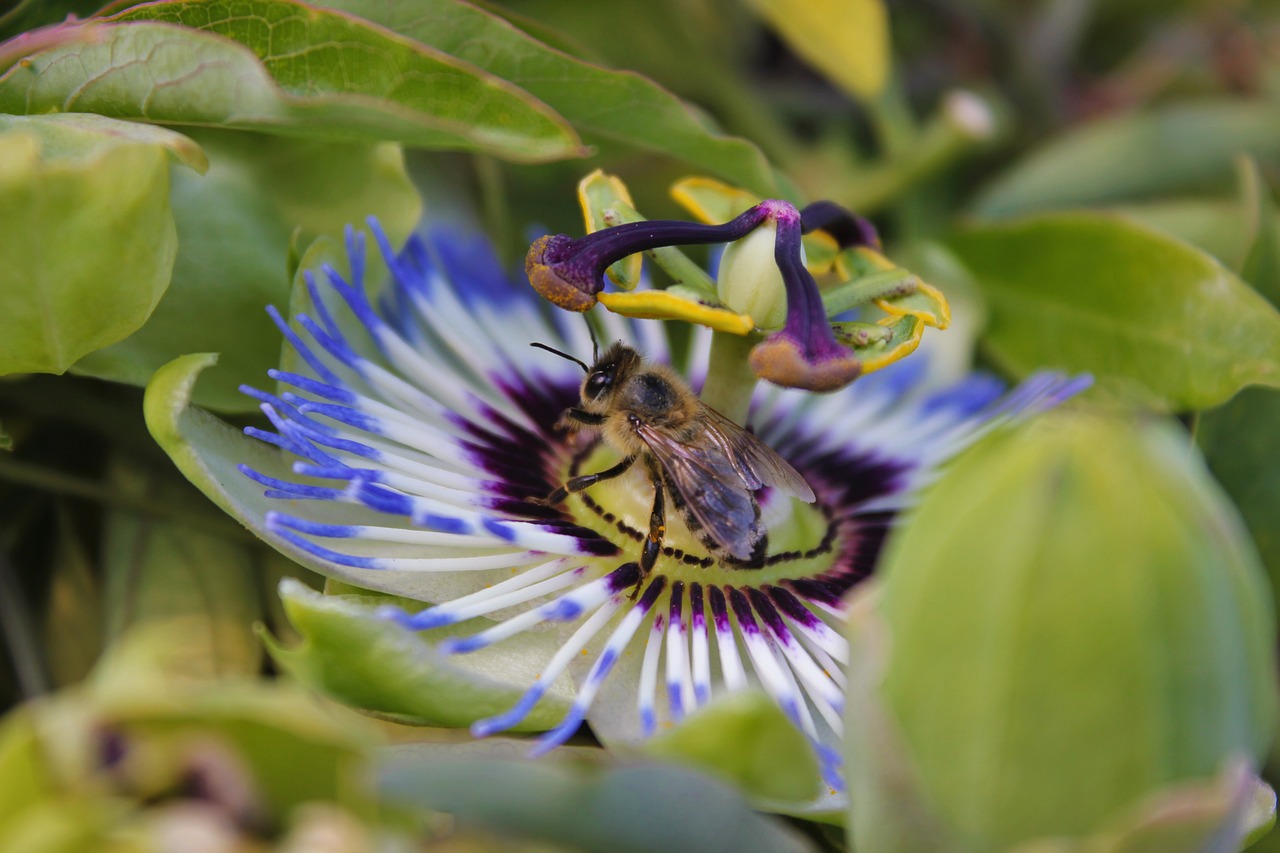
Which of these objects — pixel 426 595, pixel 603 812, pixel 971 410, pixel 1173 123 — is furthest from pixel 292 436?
pixel 1173 123

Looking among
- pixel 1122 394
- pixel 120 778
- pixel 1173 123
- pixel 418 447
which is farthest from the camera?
pixel 1173 123

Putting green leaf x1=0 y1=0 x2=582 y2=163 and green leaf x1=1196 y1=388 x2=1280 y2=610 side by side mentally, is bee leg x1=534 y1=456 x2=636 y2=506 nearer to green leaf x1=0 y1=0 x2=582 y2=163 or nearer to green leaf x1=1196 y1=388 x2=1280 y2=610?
green leaf x1=0 y1=0 x2=582 y2=163

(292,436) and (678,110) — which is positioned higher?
(678,110)

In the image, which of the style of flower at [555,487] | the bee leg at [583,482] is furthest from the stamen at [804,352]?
the bee leg at [583,482]

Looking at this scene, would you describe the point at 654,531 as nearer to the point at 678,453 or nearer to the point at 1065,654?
the point at 678,453

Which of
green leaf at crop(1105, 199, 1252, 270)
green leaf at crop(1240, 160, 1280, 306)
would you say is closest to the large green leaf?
green leaf at crop(1240, 160, 1280, 306)

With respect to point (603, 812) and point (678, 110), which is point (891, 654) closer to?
point (603, 812)

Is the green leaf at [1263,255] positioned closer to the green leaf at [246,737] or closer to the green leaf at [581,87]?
the green leaf at [581,87]
